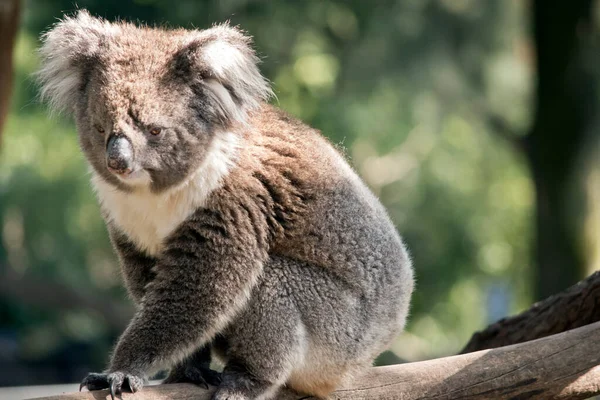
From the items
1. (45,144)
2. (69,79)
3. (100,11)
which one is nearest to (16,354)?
(45,144)

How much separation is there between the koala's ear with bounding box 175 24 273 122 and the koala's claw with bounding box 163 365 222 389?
106 centimetres

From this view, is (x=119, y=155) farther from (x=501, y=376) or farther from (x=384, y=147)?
(x=384, y=147)

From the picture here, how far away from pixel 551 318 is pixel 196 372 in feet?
6.86

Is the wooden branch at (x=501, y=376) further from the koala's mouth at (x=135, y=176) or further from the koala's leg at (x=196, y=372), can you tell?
the koala's mouth at (x=135, y=176)

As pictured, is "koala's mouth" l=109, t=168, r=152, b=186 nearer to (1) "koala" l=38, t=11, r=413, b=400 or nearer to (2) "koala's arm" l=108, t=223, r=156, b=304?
(1) "koala" l=38, t=11, r=413, b=400

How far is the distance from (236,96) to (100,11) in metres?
6.31

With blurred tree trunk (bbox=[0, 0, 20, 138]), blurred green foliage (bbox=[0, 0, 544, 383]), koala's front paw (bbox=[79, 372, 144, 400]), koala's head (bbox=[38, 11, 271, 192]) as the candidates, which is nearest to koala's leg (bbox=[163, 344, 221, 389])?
koala's front paw (bbox=[79, 372, 144, 400])

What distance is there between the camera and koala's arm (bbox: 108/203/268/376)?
11.4ft

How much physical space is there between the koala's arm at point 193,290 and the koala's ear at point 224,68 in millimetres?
461

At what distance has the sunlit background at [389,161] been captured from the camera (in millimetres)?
10492

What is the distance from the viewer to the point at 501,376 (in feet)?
12.5

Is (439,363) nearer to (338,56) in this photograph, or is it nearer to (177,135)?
(177,135)

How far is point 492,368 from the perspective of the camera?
381 centimetres

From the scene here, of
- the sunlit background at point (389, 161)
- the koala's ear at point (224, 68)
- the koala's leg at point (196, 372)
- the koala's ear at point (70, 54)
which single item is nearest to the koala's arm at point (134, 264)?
the koala's leg at point (196, 372)
